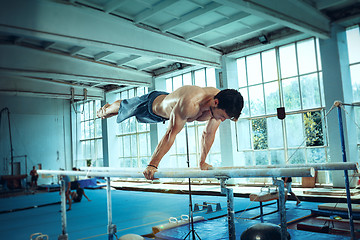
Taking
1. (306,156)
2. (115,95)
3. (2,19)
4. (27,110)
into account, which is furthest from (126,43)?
(306,156)

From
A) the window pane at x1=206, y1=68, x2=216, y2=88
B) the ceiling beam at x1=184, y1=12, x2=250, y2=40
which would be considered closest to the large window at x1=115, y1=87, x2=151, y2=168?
the window pane at x1=206, y1=68, x2=216, y2=88

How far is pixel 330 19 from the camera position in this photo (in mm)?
10094

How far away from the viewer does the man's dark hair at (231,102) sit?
2.83 m

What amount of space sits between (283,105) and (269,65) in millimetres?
1778

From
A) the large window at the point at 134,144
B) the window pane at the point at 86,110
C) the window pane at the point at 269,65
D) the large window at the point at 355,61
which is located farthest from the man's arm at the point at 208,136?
the large window at the point at 134,144

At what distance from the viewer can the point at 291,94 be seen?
37.9ft

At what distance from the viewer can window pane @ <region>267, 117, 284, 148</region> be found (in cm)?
1170

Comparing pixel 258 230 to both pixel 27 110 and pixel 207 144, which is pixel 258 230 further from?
pixel 27 110

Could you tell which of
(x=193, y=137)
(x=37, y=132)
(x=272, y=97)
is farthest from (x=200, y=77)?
(x=37, y=132)

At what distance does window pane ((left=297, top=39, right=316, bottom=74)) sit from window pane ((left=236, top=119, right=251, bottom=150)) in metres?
3.08

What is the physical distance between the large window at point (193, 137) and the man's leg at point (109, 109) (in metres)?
9.27

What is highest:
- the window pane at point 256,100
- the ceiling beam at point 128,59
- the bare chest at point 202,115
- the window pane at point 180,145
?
the ceiling beam at point 128,59

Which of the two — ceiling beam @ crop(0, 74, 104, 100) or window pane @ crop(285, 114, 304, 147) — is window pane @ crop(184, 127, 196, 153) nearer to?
window pane @ crop(285, 114, 304, 147)

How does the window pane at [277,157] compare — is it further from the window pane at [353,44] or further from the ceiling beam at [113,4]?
the ceiling beam at [113,4]
